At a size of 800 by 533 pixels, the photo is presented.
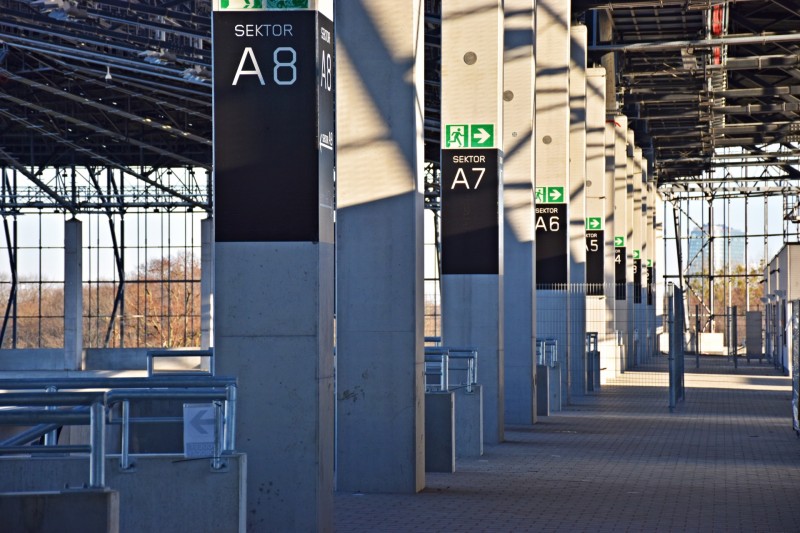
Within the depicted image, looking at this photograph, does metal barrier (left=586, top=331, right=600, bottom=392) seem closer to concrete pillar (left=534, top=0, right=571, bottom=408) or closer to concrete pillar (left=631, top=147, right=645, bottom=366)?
concrete pillar (left=534, top=0, right=571, bottom=408)

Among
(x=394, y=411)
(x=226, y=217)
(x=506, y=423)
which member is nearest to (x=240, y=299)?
(x=226, y=217)

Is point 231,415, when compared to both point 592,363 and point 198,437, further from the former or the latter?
point 592,363

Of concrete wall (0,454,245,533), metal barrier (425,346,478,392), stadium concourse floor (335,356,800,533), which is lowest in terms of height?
stadium concourse floor (335,356,800,533)

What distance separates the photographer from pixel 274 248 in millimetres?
10648

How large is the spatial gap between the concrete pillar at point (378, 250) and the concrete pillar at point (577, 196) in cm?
1806

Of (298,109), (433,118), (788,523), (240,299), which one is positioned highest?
(433,118)

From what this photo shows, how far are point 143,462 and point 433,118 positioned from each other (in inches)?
1375

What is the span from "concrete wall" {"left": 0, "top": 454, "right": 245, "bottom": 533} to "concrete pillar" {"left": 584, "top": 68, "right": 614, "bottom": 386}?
26.5m

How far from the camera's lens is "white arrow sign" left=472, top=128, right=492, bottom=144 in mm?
20359

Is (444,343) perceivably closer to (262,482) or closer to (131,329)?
(262,482)

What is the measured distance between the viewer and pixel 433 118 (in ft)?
145

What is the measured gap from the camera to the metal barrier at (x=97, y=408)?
8.45 m

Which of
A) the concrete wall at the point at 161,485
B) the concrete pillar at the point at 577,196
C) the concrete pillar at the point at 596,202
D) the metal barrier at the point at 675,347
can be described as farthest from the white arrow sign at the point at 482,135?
the concrete pillar at the point at 596,202

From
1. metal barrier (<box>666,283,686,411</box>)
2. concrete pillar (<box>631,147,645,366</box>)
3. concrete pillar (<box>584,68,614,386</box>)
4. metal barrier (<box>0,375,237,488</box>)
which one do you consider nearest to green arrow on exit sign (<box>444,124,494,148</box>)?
metal barrier (<box>0,375,237,488</box>)
